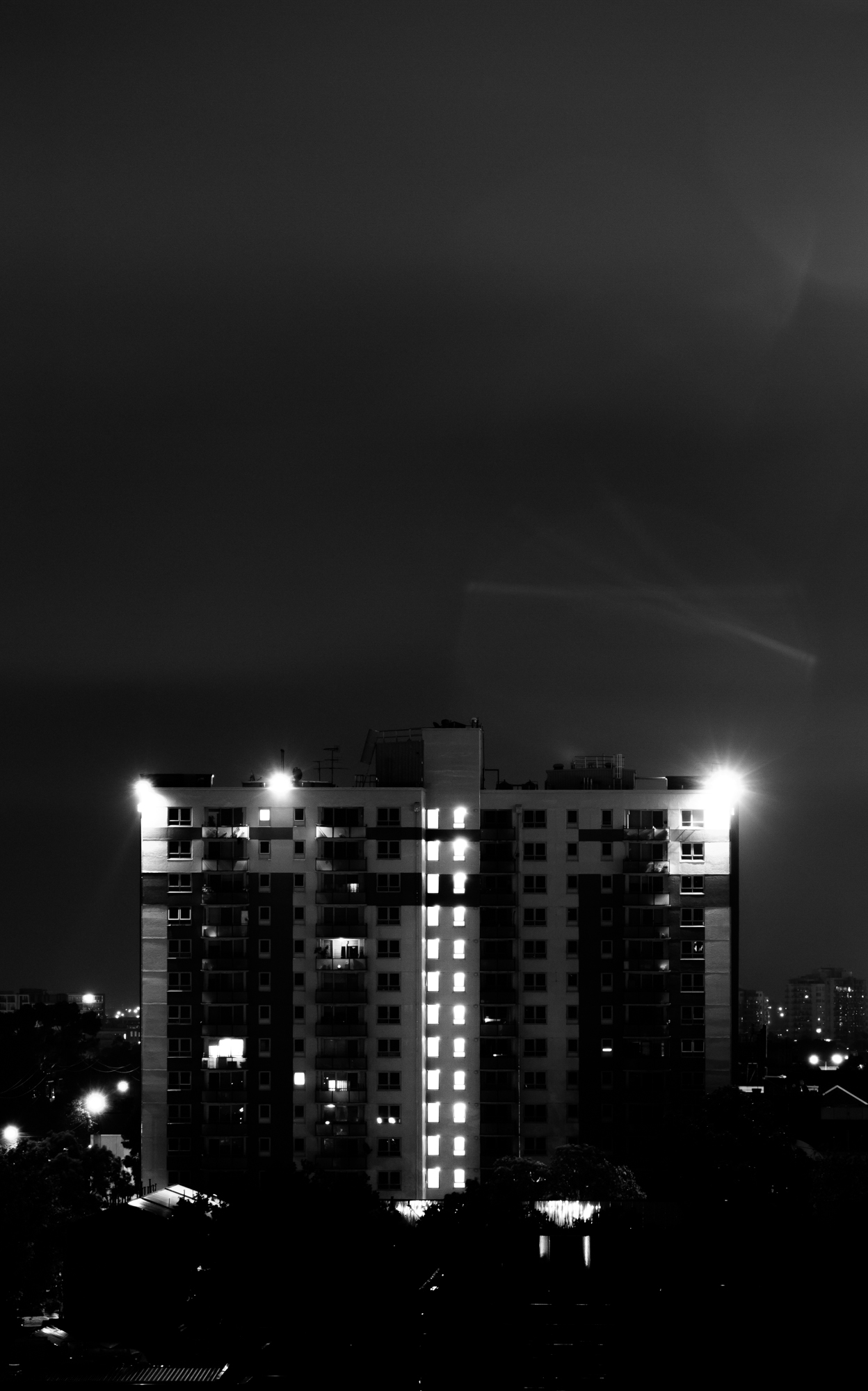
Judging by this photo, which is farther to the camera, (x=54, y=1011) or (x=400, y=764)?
(x=54, y=1011)

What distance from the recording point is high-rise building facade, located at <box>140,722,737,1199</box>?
346 feet

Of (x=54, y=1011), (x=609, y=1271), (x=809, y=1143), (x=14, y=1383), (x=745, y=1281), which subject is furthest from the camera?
(x=54, y=1011)

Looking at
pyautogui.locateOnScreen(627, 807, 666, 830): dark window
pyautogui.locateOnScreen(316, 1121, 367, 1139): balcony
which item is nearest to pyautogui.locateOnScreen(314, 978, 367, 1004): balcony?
pyautogui.locateOnScreen(316, 1121, 367, 1139): balcony

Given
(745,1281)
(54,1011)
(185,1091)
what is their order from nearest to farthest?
(745,1281)
(185,1091)
(54,1011)

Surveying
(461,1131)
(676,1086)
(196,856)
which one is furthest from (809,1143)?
(196,856)

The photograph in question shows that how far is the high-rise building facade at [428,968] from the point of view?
105 metres

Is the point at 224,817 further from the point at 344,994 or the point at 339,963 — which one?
the point at 344,994

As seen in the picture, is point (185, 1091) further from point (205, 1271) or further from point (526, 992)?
point (205, 1271)

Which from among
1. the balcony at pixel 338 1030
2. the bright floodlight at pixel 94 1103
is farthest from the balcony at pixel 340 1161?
the bright floodlight at pixel 94 1103

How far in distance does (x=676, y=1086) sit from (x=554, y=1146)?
24.6 ft

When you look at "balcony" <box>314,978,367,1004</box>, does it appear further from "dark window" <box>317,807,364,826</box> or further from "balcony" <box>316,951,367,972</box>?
"dark window" <box>317,807,364,826</box>

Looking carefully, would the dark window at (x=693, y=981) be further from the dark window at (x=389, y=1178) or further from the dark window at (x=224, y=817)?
the dark window at (x=224, y=817)

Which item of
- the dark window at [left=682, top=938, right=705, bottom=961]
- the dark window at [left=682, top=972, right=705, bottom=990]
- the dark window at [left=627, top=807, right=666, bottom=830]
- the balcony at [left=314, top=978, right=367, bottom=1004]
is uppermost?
the dark window at [left=627, top=807, right=666, bottom=830]

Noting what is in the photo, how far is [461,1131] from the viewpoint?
107000 mm
